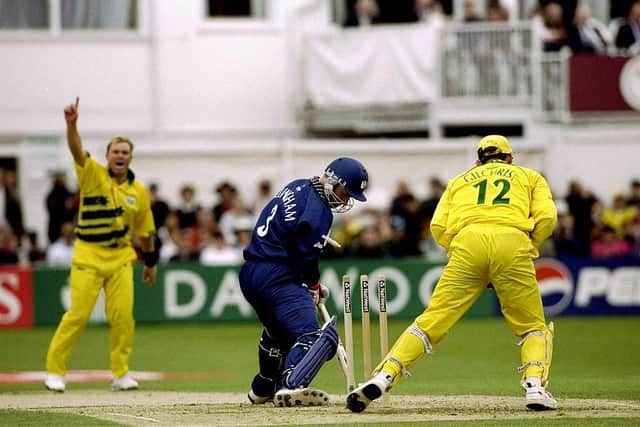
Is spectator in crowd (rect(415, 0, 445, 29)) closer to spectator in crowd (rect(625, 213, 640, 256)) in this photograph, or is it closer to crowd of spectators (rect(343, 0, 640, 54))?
crowd of spectators (rect(343, 0, 640, 54))

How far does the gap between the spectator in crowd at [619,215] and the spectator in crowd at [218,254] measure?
238 inches

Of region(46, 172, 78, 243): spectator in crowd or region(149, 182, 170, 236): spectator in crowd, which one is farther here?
region(149, 182, 170, 236): spectator in crowd

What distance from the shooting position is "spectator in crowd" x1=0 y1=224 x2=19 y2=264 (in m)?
23.5

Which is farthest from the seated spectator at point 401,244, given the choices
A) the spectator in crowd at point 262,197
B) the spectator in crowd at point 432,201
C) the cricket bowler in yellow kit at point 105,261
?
the cricket bowler in yellow kit at point 105,261

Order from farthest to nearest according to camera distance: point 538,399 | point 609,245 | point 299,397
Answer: point 609,245, point 299,397, point 538,399

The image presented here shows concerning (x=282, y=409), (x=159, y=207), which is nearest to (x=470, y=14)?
(x=159, y=207)

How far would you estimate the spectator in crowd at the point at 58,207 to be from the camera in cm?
2383

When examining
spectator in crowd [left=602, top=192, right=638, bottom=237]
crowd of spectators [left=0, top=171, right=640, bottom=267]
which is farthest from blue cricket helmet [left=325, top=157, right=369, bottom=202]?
spectator in crowd [left=602, top=192, right=638, bottom=237]

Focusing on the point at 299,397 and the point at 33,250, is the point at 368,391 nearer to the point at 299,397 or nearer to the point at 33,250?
the point at 299,397

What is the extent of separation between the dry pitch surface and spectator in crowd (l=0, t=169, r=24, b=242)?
11.8m

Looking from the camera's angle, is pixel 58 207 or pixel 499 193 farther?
pixel 58 207

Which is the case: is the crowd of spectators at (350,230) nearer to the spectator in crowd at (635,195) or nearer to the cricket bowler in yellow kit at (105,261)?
the spectator in crowd at (635,195)

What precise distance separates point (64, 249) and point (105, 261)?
8.83 meters

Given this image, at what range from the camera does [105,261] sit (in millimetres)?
14695
